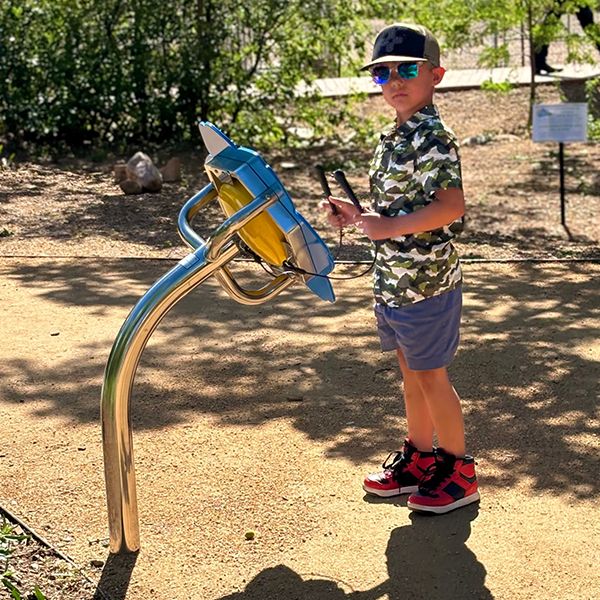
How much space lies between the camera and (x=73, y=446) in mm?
4992

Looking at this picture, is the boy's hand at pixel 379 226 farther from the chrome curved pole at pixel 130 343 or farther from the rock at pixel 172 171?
the rock at pixel 172 171

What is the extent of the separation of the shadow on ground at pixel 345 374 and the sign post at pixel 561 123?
2603 mm

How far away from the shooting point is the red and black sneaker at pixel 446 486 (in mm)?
4281

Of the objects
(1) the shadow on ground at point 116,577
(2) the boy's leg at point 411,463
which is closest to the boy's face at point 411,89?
(2) the boy's leg at point 411,463

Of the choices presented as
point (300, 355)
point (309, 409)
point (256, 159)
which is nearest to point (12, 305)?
point (300, 355)

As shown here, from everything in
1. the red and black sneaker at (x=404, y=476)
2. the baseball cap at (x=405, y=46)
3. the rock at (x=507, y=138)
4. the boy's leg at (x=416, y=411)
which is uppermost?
the baseball cap at (x=405, y=46)

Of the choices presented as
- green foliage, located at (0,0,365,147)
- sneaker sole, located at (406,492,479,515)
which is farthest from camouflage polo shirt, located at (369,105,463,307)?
green foliage, located at (0,0,365,147)

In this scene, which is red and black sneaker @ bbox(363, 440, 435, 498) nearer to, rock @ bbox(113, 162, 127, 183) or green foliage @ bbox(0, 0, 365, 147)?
rock @ bbox(113, 162, 127, 183)

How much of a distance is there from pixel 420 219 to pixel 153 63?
9.11 meters

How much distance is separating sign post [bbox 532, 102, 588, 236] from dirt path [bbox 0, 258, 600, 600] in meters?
2.64

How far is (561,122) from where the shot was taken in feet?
32.3

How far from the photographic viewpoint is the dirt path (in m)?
3.94

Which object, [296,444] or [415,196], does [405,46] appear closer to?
[415,196]

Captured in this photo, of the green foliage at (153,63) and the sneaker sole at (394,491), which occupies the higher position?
the green foliage at (153,63)
